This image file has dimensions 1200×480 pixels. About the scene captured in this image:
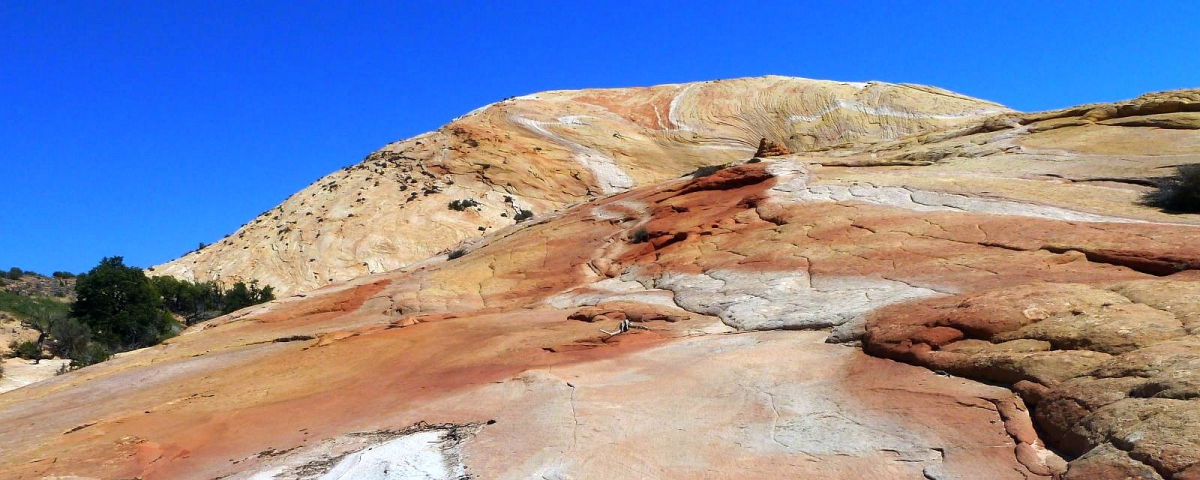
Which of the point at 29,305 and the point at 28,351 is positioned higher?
the point at 29,305

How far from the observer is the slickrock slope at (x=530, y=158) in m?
37.8

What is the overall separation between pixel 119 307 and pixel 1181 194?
35627 mm

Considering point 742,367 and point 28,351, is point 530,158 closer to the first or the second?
point 28,351

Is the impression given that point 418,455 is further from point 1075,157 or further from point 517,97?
point 517,97

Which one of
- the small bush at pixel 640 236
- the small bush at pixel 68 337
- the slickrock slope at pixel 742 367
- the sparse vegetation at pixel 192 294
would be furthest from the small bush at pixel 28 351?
the small bush at pixel 640 236

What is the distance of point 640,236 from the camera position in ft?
65.1

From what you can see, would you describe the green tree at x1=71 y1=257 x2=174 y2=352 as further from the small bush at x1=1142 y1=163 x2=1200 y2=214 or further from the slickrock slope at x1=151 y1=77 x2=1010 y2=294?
the small bush at x1=1142 y1=163 x2=1200 y2=214

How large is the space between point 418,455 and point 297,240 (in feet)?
111

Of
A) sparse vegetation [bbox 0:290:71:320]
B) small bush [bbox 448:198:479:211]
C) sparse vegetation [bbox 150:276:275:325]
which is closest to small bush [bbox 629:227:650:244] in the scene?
sparse vegetation [bbox 150:276:275:325]

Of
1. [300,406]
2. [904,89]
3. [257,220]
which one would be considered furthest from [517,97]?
[300,406]

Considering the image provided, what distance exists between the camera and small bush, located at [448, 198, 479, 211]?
130ft

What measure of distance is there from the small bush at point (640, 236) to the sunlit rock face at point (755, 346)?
35cm

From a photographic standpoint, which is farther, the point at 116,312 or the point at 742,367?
the point at 116,312

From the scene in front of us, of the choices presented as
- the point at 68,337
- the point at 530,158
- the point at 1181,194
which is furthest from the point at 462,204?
the point at 1181,194
